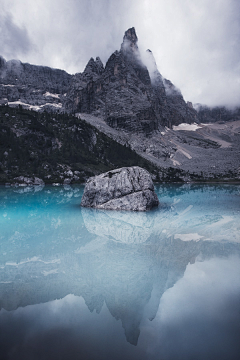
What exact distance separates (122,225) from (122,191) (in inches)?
359

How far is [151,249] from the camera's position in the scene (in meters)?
12.6

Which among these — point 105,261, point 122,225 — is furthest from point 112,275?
point 122,225

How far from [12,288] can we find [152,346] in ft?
19.5

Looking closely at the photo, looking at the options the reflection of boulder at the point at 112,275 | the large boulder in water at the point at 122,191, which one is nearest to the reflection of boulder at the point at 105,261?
the reflection of boulder at the point at 112,275

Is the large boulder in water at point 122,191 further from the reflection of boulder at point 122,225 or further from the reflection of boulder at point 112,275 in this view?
the reflection of boulder at point 112,275

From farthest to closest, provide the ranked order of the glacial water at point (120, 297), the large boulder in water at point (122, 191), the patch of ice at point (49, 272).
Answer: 1. the large boulder in water at point (122, 191)
2. the patch of ice at point (49, 272)
3. the glacial water at point (120, 297)

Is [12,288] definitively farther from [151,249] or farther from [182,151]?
[182,151]

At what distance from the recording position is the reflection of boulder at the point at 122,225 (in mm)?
15623

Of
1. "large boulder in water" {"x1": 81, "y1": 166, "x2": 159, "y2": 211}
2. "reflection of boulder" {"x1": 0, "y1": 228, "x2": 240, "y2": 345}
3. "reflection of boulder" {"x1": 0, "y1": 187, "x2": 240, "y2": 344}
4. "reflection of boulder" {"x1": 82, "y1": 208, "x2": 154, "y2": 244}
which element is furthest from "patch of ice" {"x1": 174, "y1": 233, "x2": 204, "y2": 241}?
"large boulder in water" {"x1": 81, "y1": 166, "x2": 159, "y2": 211}

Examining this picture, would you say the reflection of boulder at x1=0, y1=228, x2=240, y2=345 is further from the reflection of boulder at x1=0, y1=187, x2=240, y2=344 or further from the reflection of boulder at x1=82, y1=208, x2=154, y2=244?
Answer: the reflection of boulder at x1=82, y1=208, x2=154, y2=244

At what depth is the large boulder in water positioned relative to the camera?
27.2m

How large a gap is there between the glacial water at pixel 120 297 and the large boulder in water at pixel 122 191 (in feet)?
39.1

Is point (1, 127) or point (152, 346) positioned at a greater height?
point (1, 127)

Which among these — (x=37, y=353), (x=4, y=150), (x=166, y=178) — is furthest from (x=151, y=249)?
(x=166, y=178)
